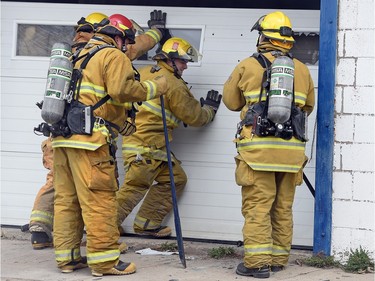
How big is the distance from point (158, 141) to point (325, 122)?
1.70m

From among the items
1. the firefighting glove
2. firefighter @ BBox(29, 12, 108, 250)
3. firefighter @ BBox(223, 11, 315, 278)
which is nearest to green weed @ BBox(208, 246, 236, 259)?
firefighter @ BBox(223, 11, 315, 278)

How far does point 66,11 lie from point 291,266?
363 centimetres

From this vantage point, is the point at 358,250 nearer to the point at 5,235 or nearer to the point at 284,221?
the point at 284,221

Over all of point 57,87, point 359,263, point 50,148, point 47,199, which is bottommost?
point 359,263

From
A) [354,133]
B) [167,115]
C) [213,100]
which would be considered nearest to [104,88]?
[167,115]

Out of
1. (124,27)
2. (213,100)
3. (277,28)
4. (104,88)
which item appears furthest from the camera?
A: (213,100)

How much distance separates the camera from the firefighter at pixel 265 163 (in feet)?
23.1

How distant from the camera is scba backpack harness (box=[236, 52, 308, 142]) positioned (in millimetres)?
6789

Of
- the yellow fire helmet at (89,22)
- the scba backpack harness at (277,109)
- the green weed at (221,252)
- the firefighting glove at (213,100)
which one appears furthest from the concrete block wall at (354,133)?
the yellow fire helmet at (89,22)

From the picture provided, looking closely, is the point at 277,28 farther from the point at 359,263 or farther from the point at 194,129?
the point at 359,263

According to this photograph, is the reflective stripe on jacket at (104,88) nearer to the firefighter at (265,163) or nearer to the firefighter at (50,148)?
the firefighter at (265,163)

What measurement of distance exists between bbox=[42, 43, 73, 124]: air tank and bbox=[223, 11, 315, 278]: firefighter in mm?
1346

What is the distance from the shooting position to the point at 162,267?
24.3 ft

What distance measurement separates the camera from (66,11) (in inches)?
360
